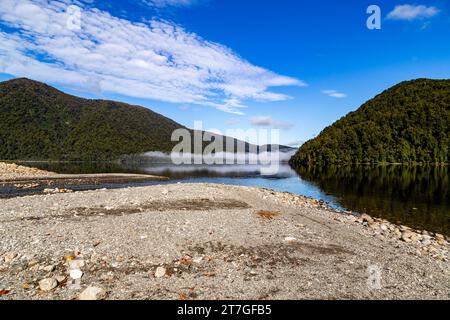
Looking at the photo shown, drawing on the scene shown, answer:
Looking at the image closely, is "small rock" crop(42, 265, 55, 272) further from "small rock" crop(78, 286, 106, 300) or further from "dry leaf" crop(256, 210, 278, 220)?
"dry leaf" crop(256, 210, 278, 220)

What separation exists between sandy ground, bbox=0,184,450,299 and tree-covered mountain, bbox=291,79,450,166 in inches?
5149

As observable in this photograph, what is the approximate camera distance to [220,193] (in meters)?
26.2

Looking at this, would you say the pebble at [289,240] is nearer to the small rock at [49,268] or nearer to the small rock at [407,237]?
the small rock at [407,237]

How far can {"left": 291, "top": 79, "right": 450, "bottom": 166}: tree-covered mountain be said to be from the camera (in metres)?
135

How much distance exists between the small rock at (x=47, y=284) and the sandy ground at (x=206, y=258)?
0.09 ft

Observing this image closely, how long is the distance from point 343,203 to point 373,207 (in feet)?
10.1

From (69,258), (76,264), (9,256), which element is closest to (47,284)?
(76,264)

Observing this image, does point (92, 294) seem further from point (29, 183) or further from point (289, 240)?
point (29, 183)

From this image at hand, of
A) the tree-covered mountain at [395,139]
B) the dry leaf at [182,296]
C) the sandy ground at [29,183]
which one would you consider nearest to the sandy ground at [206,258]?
the dry leaf at [182,296]

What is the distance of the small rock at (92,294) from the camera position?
24.7ft

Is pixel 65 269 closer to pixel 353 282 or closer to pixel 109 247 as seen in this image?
pixel 109 247

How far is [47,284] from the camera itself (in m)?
8.05

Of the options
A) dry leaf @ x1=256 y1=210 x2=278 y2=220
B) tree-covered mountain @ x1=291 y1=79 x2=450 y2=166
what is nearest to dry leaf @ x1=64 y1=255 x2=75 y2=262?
dry leaf @ x1=256 y1=210 x2=278 y2=220
